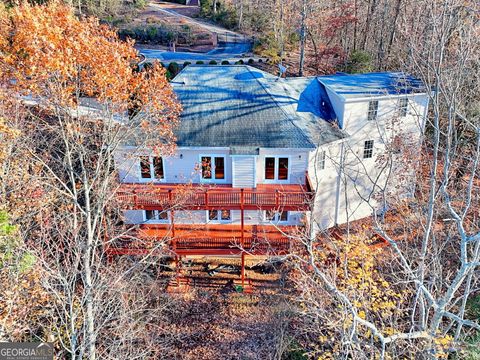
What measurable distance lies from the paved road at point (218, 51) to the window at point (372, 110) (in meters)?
24.4

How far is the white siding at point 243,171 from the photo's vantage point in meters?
19.5

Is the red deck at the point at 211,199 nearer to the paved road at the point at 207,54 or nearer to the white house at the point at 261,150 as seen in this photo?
the white house at the point at 261,150

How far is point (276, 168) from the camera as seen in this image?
20.2 metres

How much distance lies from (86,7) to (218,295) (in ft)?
160

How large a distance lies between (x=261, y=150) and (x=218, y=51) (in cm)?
3234

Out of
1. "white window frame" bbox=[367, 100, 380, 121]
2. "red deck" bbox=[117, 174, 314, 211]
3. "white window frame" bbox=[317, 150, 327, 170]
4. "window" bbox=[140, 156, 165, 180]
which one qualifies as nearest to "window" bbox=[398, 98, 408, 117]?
"white window frame" bbox=[367, 100, 380, 121]

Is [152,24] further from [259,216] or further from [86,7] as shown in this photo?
[259,216]

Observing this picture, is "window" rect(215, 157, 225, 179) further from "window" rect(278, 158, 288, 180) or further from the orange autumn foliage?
the orange autumn foliage

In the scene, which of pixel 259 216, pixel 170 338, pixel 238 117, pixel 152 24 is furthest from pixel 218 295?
pixel 152 24

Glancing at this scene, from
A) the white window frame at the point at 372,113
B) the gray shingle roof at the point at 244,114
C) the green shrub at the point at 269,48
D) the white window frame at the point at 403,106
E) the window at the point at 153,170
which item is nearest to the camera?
the gray shingle roof at the point at 244,114

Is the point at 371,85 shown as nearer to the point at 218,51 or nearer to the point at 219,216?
the point at 219,216

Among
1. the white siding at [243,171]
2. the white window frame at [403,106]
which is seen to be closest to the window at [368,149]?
the white window frame at [403,106]

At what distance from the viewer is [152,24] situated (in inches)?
2176

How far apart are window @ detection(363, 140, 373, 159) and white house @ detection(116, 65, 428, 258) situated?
6 cm
